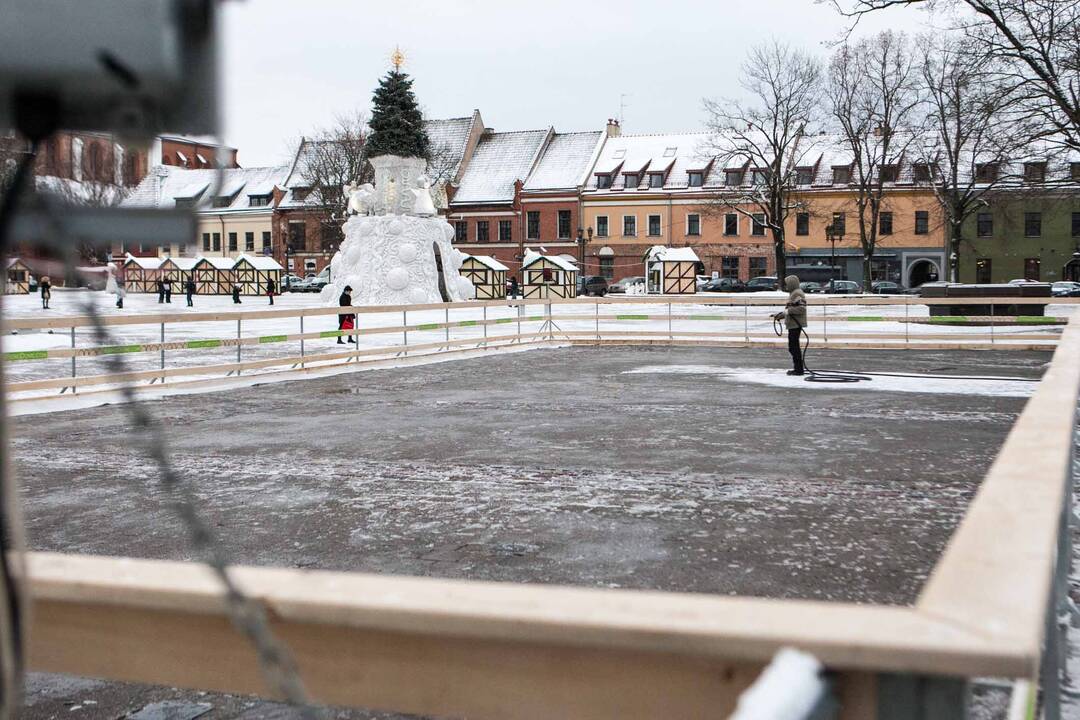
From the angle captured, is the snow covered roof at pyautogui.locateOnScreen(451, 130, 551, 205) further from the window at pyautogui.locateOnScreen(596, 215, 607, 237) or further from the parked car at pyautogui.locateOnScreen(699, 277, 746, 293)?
the parked car at pyautogui.locateOnScreen(699, 277, 746, 293)

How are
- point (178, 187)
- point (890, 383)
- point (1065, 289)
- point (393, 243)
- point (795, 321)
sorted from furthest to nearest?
point (1065, 289) < point (393, 243) < point (795, 321) < point (890, 383) < point (178, 187)

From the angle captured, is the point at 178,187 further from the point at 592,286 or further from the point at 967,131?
the point at 592,286

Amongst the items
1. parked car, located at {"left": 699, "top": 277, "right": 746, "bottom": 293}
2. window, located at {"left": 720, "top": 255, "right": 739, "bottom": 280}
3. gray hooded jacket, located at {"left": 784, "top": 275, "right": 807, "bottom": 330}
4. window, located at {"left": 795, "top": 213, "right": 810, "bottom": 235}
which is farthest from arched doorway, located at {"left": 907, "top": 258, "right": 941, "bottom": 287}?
gray hooded jacket, located at {"left": 784, "top": 275, "right": 807, "bottom": 330}

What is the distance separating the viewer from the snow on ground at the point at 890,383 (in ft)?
52.7

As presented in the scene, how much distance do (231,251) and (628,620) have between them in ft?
300

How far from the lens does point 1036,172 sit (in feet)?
109

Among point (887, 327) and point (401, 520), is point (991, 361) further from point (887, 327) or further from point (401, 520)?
point (401, 520)

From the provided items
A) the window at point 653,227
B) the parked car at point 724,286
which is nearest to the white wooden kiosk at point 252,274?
the window at point 653,227

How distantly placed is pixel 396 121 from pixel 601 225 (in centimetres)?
2457

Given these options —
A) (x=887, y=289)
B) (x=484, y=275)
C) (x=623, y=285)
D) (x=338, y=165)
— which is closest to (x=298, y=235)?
(x=338, y=165)

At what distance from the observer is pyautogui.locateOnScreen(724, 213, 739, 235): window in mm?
73312

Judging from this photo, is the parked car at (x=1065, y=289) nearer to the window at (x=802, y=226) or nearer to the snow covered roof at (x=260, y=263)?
the window at (x=802, y=226)

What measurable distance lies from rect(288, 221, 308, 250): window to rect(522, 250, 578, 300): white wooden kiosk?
31.7 meters

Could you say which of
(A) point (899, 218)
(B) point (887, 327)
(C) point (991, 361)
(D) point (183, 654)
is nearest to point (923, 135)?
(A) point (899, 218)
